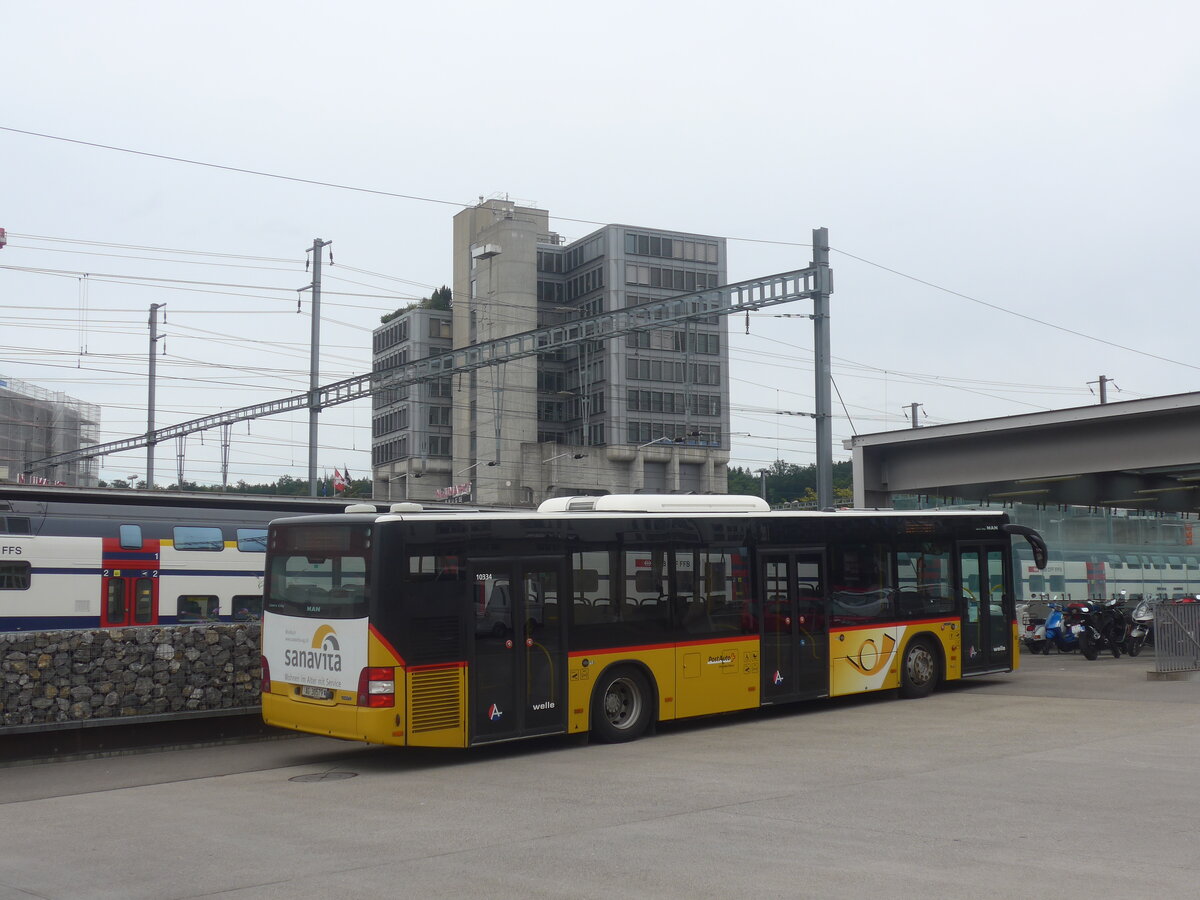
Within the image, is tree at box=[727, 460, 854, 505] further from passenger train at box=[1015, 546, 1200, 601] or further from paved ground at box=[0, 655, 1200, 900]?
paved ground at box=[0, 655, 1200, 900]

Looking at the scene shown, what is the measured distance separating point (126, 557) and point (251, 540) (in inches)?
96.9

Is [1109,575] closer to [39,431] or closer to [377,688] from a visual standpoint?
[377,688]

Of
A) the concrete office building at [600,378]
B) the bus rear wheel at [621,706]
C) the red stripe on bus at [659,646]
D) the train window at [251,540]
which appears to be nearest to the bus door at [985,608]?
the red stripe on bus at [659,646]

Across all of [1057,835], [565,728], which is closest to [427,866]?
[1057,835]

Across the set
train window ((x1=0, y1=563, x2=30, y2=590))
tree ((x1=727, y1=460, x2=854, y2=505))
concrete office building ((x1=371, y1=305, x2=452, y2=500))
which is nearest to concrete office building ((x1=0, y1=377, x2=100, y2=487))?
concrete office building ((x1=371, y1=305, x2=452, y2=500))

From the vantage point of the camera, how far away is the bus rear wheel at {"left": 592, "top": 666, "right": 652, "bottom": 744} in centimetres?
1498

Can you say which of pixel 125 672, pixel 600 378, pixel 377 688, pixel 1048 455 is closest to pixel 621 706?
pixel 377 688

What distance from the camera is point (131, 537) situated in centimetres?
2173

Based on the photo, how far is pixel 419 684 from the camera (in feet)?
43.6

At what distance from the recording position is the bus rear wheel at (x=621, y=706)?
14977 mm

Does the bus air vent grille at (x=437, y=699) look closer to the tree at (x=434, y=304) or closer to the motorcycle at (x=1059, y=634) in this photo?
the motorcycle at (x=1059, y=634)

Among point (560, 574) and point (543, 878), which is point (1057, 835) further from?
point (560, 574)

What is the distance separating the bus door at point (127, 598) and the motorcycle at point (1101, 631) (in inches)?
729

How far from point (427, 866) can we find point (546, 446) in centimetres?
8713
